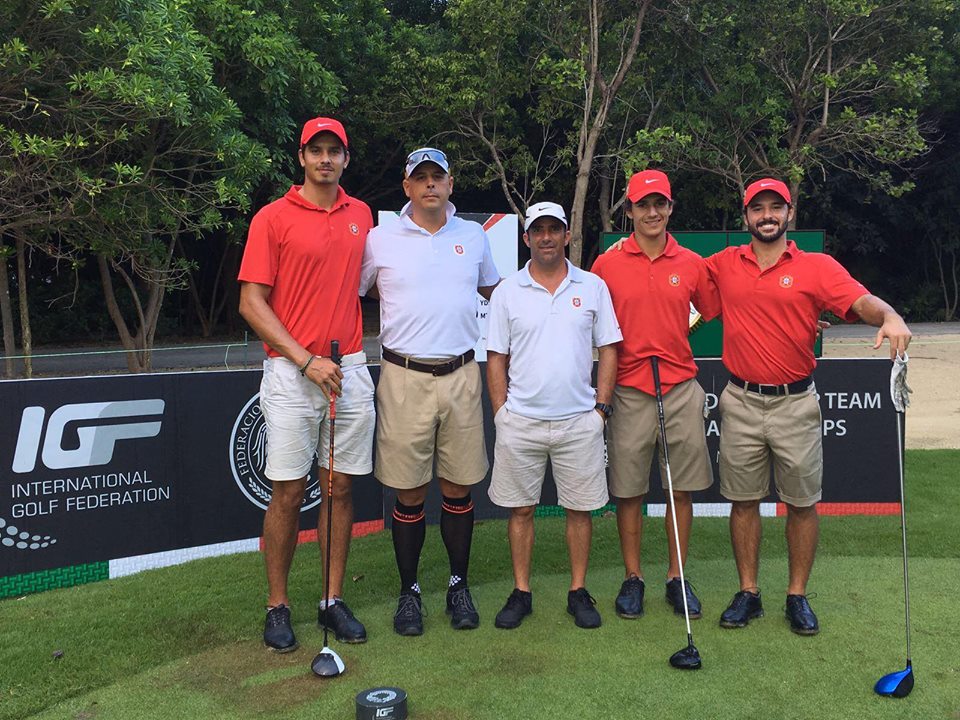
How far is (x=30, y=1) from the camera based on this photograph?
8219 mm


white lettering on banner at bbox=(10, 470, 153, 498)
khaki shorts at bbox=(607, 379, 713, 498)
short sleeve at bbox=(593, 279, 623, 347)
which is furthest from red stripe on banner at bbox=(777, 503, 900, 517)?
white lettering on banner at bbox=(10, 470, 153, 498)

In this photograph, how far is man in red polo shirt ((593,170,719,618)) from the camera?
384cm

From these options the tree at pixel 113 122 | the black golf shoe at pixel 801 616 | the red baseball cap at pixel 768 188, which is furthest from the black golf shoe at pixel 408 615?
the tree at pixel 113 122

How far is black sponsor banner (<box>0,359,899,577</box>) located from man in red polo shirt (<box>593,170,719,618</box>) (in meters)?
1.71

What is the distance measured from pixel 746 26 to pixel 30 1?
47.9 ft

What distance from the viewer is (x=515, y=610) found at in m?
3.83

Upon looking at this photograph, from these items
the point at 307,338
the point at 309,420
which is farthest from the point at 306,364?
the point at 309,420

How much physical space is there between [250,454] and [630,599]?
2.34 meters

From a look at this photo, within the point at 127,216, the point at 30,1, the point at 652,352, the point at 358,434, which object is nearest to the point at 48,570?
the point at 358,434

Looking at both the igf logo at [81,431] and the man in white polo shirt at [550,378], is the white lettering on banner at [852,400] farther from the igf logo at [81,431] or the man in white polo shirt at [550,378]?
the igf logo at [81,431]

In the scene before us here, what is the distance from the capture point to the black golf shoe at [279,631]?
355 cm

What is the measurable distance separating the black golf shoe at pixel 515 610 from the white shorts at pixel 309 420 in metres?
0.90

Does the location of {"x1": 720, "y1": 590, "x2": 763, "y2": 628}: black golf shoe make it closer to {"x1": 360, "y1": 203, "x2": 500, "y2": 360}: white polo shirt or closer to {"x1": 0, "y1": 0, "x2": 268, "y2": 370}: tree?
{"x1": 360, "y1": 203, "x2": 500, "y2": 360}: white polo shirt

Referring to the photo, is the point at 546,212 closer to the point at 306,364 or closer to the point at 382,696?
the point at 306,364
